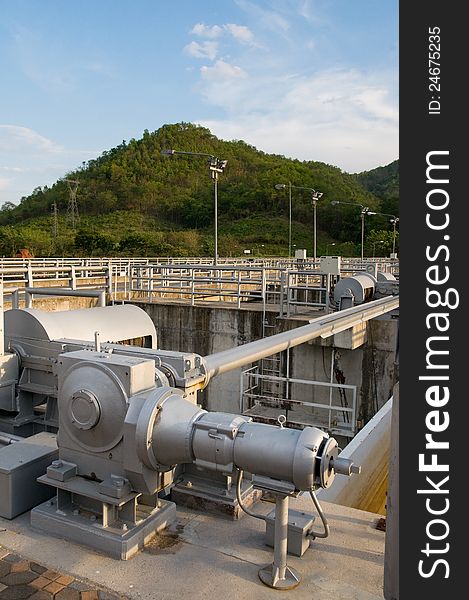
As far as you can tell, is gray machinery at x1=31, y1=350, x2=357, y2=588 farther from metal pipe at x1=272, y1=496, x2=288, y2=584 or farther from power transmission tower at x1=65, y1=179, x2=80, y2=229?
power transmission tower at x1=65, y1=179, x2=80, y2=229

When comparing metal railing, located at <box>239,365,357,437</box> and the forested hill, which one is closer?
metal railing, located at <box>239,365,357,437</box>

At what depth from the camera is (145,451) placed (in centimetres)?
301

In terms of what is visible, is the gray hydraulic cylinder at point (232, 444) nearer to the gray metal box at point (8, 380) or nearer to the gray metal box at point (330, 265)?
the gray metal box at point (8, 380)

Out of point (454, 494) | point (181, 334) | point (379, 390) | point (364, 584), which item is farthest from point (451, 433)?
point (181, 334)

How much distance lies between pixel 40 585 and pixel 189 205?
114919 mm

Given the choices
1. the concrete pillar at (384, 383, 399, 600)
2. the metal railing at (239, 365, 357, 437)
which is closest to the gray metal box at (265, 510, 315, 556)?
the concrete pillar at (384, 383, 399, 600)

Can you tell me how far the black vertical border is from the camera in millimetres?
2344

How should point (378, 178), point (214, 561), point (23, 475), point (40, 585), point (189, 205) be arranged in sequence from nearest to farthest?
point (40, 585) → point (214, 561) → point (23, 475) → point (189, 205) → point (378, 178)

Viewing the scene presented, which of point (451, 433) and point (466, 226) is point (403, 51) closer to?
point (466, 226)

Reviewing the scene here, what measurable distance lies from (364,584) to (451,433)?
1159 mm

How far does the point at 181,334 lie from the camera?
13617 millimetres

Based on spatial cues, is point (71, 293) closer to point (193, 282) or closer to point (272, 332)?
point (272, 332)

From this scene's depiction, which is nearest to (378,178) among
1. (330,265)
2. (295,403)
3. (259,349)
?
(330,265)

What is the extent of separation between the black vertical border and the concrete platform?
734mm
